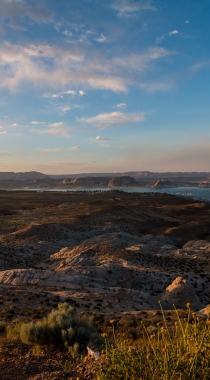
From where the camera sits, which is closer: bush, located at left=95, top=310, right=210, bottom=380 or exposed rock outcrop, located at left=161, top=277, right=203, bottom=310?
bush, located at left=95, top=310, right=210, bottom=380

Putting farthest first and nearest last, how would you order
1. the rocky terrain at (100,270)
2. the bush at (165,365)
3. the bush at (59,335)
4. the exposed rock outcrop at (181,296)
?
the exposed rock outcrop at (181,296) → the rocky terrain at (100,270) → the bush at (59,335) → the bush at (165,365)

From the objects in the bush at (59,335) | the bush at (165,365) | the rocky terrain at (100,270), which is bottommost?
the rocky terrain at (100,270)

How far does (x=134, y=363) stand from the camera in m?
4.05

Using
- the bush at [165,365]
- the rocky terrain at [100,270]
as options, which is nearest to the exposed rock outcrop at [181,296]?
the rocky terrain at [100,270]

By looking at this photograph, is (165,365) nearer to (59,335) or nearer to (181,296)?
(59,335)

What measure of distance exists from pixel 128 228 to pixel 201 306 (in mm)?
31423

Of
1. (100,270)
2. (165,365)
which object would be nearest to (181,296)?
(100,270)

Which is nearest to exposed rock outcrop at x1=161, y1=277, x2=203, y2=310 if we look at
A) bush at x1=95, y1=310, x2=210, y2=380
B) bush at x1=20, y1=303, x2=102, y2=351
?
bush at x1=20, y1=303, x2=102, y2=351

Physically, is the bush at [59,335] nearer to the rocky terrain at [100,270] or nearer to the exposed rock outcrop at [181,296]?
the rocky terrain at [100,270]

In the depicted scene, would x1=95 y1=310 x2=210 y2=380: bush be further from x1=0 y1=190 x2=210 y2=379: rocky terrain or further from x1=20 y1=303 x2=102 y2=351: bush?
x1=0 y1=190 x2=210 y2=379: rocky terrain

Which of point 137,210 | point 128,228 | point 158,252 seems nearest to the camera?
point 158,252

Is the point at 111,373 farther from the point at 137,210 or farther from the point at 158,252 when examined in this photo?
the point at 137,210

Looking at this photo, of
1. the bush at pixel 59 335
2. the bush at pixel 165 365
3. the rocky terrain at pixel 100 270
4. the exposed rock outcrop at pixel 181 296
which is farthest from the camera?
the exposed rock outcrop at pixel 181 296

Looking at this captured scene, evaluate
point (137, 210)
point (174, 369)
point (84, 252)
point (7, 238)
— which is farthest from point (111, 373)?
point (137, 210)
